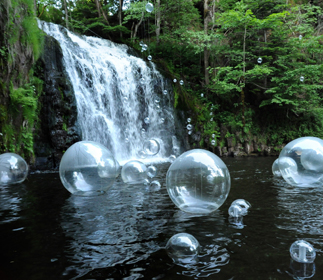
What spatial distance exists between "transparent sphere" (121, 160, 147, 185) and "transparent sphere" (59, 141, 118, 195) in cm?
189

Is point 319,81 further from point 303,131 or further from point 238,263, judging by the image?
point 238,263

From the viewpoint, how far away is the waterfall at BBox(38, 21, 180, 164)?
14359 mm

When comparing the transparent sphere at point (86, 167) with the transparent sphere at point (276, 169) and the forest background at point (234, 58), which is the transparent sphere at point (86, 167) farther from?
the forest background at point (234, 58)

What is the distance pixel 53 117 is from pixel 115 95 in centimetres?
415

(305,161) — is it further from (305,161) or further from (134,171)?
(134,171)

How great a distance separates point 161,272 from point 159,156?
14.6m

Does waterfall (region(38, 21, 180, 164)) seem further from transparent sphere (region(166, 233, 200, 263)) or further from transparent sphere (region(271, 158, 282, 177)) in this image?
transparent sphere (region(166, 233, 200, 263))

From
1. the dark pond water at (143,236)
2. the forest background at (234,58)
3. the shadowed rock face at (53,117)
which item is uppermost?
the forest background at (234,58)

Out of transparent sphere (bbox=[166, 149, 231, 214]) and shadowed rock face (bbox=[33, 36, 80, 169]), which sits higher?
shadowed rock face (bbox=[33, 36, 80, 169])

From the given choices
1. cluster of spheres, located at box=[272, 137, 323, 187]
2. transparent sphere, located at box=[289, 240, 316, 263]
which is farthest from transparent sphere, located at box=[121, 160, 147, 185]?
transparent sphere, located at box=[289, 240, 316, 263]

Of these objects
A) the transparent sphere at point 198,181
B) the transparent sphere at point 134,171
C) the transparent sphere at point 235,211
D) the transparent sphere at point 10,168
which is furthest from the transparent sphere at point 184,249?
the transparent sphere at point 10,168

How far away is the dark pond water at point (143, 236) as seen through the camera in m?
2.88

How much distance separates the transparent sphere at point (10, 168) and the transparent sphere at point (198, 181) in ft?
15.4

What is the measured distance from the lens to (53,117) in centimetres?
1273
